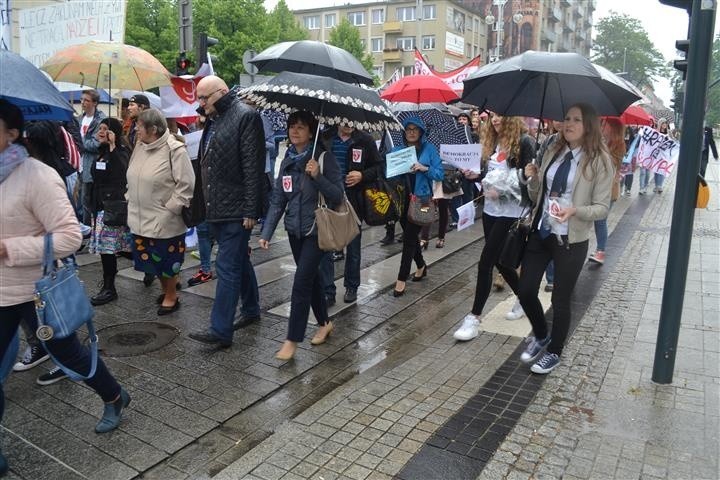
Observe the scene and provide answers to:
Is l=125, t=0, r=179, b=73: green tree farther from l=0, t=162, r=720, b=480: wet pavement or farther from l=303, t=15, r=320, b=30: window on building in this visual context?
l=303, t=15, r=320, b=30: window on building

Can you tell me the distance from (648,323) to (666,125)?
1285 cm

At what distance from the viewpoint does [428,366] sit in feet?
15.0

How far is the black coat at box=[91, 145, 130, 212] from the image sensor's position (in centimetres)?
563

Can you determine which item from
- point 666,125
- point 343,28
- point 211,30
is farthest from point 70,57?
point 343,28

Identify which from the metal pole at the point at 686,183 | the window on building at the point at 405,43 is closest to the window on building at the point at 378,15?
the window on building at the point at 405,43

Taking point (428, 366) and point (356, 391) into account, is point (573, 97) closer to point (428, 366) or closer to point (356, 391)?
point (428, 366)

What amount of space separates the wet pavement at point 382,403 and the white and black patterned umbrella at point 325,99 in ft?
6.16

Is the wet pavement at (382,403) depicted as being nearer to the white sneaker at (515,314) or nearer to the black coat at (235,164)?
the white sneaker at (515,314)

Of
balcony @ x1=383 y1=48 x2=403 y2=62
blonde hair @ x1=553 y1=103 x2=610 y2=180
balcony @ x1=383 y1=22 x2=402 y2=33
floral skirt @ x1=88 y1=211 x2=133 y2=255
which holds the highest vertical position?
balcony @ x1=383 y1=22 x2=402 y2=33

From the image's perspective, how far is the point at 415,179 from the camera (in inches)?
261

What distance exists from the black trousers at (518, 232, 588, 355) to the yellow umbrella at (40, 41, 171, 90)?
4510 mm

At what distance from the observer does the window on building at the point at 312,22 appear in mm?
73188

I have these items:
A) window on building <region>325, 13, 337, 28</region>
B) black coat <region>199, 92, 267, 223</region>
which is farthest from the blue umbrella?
window on building <region>325, 13, 337, 28</region>

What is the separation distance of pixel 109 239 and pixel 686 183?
4.91 m
